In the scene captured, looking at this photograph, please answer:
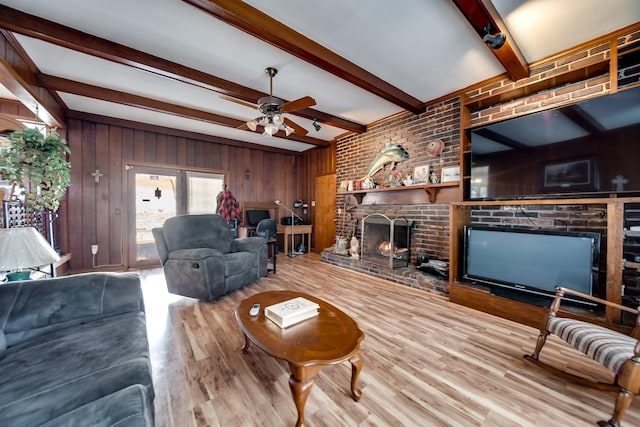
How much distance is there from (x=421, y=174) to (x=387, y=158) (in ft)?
2.20

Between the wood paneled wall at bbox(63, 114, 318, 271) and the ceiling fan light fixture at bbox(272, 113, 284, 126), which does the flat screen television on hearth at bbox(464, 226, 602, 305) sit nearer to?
the ceiling fan light fixture at bbox(272, 113, 284, 126)

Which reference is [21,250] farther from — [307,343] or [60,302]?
[307,343]

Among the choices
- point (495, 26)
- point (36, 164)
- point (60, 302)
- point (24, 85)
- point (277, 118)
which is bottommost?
point (60, 302)

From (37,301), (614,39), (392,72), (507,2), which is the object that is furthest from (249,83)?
(614,39)

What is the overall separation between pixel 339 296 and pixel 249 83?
2.93m

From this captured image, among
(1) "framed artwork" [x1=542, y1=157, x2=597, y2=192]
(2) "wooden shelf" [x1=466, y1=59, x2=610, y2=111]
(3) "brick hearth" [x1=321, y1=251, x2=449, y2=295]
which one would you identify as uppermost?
(2) "wooden shelf" [x1=466, y1=59, x2=610, y2=111]

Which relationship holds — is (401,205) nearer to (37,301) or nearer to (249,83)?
(249,83)

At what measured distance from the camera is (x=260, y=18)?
1860mm

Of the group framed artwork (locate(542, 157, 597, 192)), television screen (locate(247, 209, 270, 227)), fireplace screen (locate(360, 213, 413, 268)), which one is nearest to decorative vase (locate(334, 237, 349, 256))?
fireplace screen (locate(360, 213, 413, 268))

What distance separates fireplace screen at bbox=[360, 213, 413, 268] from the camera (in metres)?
3.69

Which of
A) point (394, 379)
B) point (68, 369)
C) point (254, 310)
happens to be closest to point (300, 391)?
point (254, 310)

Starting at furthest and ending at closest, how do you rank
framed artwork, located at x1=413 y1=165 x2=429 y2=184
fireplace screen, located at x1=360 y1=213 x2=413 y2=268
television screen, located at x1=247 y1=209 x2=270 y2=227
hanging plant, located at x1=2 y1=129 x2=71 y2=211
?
television screen, located at x1=247 y1=209 x2=270 y2=227
fireplace screen, located at x1=360 y1=213 x2=413 y2=268
framed artwork, located at x1=413 y1=165 x2=429 y2=184
hanging plant, located at x1=2 y1=129 x2=71 y2=211

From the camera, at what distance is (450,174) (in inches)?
124

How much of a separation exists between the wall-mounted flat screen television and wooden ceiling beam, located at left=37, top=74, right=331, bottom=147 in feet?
12.6
